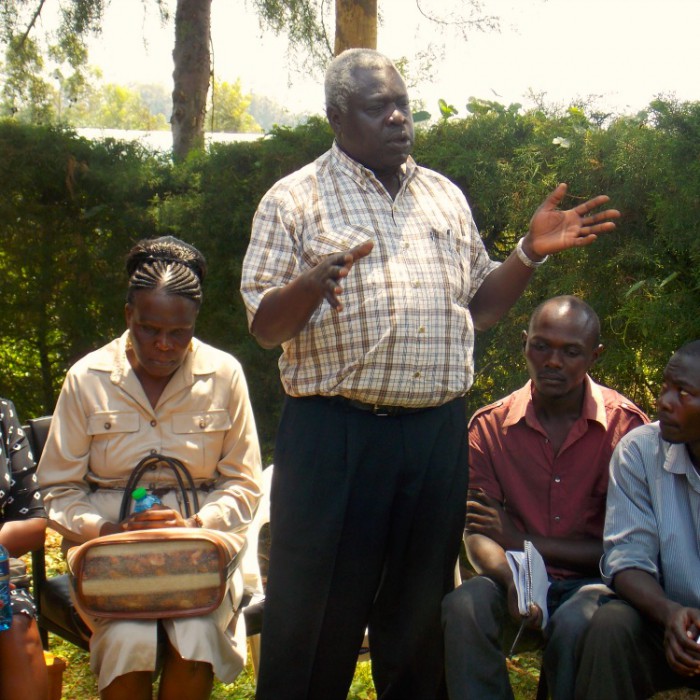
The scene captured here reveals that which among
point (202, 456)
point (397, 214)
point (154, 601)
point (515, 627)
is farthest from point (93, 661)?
point (397, 214)

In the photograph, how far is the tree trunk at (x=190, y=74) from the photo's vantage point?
8633 mm

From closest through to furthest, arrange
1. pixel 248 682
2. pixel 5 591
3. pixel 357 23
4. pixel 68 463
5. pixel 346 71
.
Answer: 1. pixel 5 591
2. pixel 346 71
3. pixel 68 463
4. pixel 248 682
5. pixel 357 23

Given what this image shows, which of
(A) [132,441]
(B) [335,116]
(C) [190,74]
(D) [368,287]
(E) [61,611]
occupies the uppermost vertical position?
(C) [190,74]

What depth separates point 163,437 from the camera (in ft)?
11.1

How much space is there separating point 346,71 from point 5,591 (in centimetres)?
199

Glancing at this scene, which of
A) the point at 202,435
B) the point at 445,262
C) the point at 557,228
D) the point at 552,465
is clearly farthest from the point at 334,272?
the point at 552,465

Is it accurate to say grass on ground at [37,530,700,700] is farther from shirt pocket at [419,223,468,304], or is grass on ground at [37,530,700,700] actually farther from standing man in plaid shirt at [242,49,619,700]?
shirt pocket at [419,223,468,304]

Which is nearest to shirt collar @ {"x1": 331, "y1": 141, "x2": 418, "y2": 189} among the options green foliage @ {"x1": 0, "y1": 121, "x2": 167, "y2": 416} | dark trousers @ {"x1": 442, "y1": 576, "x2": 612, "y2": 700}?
dark trousers @ {"x1": 442, "y1": 576, "x2": 612, "y2": 700}

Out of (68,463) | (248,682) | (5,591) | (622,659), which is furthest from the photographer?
(248,682)

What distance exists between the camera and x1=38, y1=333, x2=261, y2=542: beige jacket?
10.9ft

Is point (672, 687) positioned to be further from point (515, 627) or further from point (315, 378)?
point (315, 378)

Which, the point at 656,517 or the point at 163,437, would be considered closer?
the point at 656,517

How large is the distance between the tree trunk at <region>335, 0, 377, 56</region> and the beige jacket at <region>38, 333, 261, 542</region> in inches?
128

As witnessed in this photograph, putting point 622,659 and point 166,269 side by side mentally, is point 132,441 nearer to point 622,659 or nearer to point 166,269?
point 166,269
